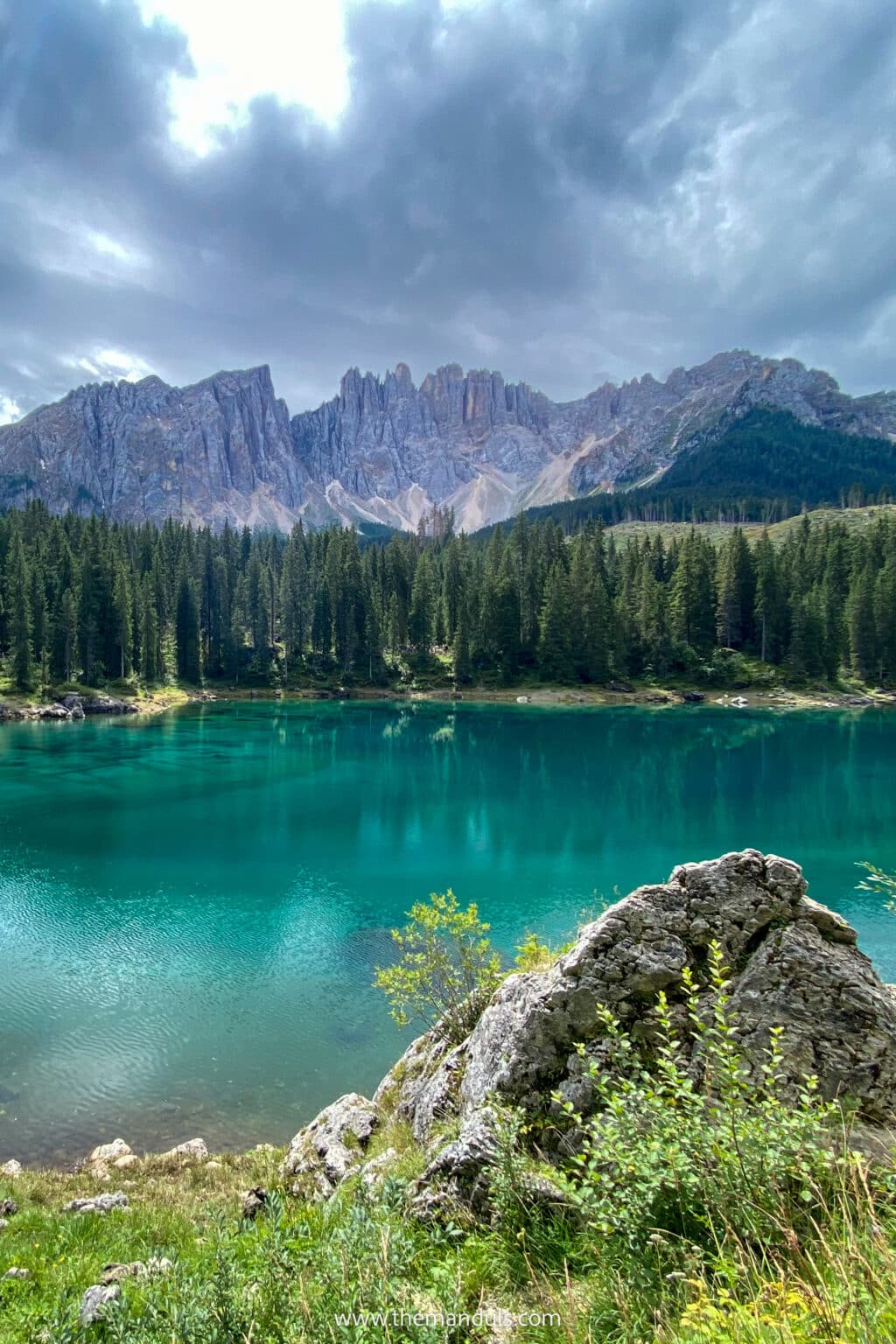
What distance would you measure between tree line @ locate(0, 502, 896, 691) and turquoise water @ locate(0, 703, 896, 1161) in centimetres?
3482

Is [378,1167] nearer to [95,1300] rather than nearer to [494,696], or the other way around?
[95,1300]

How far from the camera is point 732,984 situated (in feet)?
23.4

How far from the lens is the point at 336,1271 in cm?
499

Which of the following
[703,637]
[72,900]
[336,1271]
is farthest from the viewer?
[703,637]

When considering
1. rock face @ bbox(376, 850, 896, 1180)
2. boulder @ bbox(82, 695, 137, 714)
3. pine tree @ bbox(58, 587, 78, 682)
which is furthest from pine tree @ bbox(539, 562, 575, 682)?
rock face @ bbox(376, 850, 896, 1180)

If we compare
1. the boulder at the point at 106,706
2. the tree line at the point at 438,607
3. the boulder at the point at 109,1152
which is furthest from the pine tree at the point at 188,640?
the boulder at the point at 109,1152

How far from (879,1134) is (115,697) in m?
101

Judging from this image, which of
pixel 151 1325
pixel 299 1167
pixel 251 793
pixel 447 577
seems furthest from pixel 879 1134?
pixel 447 577

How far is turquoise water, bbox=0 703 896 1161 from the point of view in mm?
15922

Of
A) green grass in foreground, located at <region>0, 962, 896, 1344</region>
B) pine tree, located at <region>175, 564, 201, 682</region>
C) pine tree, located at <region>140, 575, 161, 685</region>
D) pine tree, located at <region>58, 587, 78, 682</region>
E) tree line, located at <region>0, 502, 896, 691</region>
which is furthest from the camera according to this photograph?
pine tree, located at <region>175, 564, 201, 682</region>

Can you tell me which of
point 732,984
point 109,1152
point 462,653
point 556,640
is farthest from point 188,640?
point 732,984

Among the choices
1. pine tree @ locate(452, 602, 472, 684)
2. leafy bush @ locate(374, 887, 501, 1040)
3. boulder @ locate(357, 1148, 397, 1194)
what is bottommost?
boulder @ locate(357, 1148, 397, 1194)

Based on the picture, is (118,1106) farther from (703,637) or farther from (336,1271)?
(703,637)

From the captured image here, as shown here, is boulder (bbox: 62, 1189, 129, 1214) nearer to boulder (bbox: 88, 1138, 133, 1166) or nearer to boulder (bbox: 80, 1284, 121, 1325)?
boulder (bbox: 88, 1138, 133, 1166)
